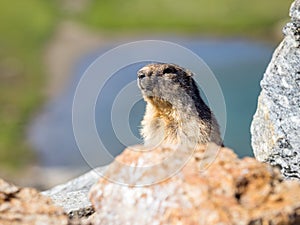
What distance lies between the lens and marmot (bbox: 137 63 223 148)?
339 inches

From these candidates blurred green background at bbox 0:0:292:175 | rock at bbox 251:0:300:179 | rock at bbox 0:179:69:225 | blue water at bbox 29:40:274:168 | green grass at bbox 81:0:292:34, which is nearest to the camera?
rock at bbox 0:179:69:225

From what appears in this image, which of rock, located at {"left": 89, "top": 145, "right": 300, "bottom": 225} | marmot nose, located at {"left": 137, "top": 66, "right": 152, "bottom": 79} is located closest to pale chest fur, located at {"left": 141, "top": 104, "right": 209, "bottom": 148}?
marmot nose, located at {"left": 137, "top": 66, "right": 152, "bottom": 79}

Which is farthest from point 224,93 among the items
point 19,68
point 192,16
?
point 192,16

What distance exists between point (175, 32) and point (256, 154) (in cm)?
4689

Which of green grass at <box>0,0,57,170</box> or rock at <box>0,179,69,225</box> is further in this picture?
green grass at <box>0,0,57,170</box>

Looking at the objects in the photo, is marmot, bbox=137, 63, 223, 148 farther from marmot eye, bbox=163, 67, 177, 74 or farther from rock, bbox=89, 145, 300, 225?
rock, bbox=89, 145, 300, 225

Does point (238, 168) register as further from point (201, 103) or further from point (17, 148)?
point (17, 148)

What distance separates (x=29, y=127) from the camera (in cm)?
3691

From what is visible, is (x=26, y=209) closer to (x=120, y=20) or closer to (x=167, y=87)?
(x=167, y=87)

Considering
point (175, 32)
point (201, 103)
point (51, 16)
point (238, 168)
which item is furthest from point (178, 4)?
point (238, 168)

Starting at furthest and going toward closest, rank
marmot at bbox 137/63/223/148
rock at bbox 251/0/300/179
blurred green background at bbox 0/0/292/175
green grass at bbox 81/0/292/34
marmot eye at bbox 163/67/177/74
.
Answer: green grass at bbox 81/0/292/34
blurred green background at bbox 0/0/292/175
marmot eye at bbox 163/67/177/74
marmot at bbox 137/63/223/148
rock at bbox 251/0/300/179

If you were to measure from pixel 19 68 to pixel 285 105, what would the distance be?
130 ft

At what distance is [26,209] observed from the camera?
18.5 ft

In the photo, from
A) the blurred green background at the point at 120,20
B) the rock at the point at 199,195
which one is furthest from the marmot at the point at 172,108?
the blurred green background at the point at 120,20
